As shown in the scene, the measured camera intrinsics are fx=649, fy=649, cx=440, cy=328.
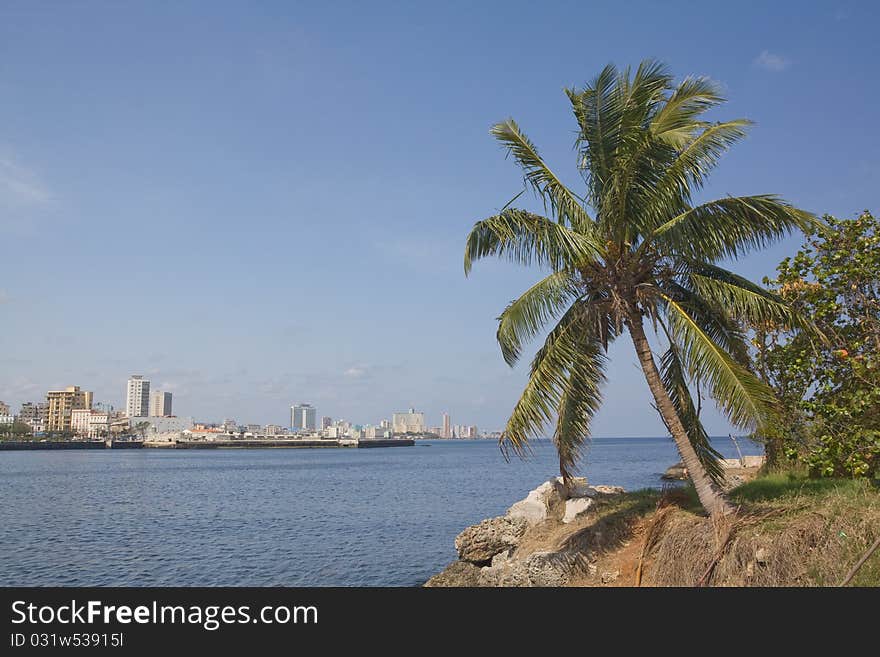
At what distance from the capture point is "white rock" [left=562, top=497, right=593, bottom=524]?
1686 centimetres

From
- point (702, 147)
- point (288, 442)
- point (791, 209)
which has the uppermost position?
point (702, 147)

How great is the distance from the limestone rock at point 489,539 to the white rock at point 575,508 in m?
1.50

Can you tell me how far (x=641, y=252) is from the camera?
478 inches

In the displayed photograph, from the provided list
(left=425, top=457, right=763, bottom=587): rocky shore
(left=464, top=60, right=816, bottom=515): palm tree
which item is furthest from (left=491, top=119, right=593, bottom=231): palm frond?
(left=425, top=457, right=763, bottom=587): rocky shore

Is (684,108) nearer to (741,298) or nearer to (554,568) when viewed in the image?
(741,298)

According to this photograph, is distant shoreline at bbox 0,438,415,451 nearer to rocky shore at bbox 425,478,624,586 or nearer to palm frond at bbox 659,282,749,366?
rocky shore at bbox 425,478,624,586

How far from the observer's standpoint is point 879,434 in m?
11.4

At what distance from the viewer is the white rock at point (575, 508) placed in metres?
16.9

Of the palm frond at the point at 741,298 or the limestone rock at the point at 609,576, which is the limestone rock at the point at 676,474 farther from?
the palm frond at the point at 741,298

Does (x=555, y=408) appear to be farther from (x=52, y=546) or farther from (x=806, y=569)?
(x=52, y=546)

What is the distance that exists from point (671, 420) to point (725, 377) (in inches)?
59.5

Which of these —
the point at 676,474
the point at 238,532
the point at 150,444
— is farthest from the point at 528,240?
the point at 150,444
